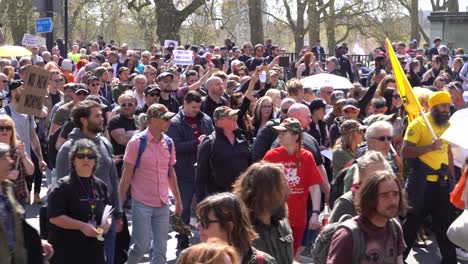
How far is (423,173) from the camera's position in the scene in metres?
9.00

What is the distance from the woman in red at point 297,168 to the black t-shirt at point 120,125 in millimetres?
2825

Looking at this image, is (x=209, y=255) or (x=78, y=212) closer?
(x=209, y=255)

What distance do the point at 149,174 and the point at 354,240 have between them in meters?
3.48

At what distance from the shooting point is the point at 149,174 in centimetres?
822

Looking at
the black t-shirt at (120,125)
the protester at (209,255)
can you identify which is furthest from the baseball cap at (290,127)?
the protester at (209,255)

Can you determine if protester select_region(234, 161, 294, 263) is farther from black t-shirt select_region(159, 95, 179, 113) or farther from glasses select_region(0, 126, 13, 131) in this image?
black t-shirt select_region(159, 95, 179, 113)

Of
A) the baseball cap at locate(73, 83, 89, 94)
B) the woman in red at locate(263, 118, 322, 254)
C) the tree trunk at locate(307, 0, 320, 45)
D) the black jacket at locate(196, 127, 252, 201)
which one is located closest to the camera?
the woman in red at locate(263, 118, 322, 254)

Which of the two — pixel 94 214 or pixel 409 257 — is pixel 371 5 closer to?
pixel 409 257

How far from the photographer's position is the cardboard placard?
9820 mm

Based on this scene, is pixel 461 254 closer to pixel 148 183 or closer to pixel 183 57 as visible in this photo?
pixel 148 183

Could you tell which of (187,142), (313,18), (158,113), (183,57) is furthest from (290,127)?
(313,18)

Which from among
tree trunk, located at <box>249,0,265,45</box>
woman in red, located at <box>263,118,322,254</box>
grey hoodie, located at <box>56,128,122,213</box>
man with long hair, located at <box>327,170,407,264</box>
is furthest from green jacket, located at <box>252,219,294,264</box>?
tree trunk, located at <box>249,0,265,45</box>

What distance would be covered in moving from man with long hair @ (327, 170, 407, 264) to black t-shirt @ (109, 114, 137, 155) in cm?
549

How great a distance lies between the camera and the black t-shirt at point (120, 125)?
10414mm
